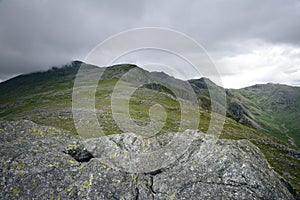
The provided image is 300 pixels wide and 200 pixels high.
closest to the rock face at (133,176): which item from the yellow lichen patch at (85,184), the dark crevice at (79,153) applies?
the yellow lichen patch at (85,184)

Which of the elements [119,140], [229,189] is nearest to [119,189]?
[119,140]

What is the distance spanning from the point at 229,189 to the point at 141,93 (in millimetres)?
108940

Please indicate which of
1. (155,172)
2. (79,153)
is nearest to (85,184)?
(79,153)

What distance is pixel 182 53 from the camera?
18312 mm

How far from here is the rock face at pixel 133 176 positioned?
9891 mm

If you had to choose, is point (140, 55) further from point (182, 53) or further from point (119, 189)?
point (119, 189)

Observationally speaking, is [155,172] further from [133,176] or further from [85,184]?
[85,184]

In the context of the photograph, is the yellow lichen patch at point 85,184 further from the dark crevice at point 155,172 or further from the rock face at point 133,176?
the dark crevice at point 155,172

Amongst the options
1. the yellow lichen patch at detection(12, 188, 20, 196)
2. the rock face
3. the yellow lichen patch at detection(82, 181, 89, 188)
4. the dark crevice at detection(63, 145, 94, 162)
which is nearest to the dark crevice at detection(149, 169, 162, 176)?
the rock face

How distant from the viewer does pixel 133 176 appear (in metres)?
11.3

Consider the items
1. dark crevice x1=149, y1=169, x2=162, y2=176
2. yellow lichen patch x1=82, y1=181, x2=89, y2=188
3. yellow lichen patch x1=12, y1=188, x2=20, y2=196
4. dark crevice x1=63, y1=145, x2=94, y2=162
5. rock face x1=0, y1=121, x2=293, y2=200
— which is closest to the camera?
yellow lichen patch x1=12, y1=188, x2=20, y2=196

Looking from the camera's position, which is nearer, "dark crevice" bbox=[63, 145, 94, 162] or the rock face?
the rock face

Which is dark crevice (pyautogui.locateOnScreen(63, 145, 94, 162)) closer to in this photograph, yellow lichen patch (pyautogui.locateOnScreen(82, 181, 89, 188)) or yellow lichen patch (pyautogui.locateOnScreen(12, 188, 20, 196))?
yellow lichen patch (pyautogui.locateOnScreen(82, 181, 89, 188))

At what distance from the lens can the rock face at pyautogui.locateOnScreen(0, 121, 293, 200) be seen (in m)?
9.89
